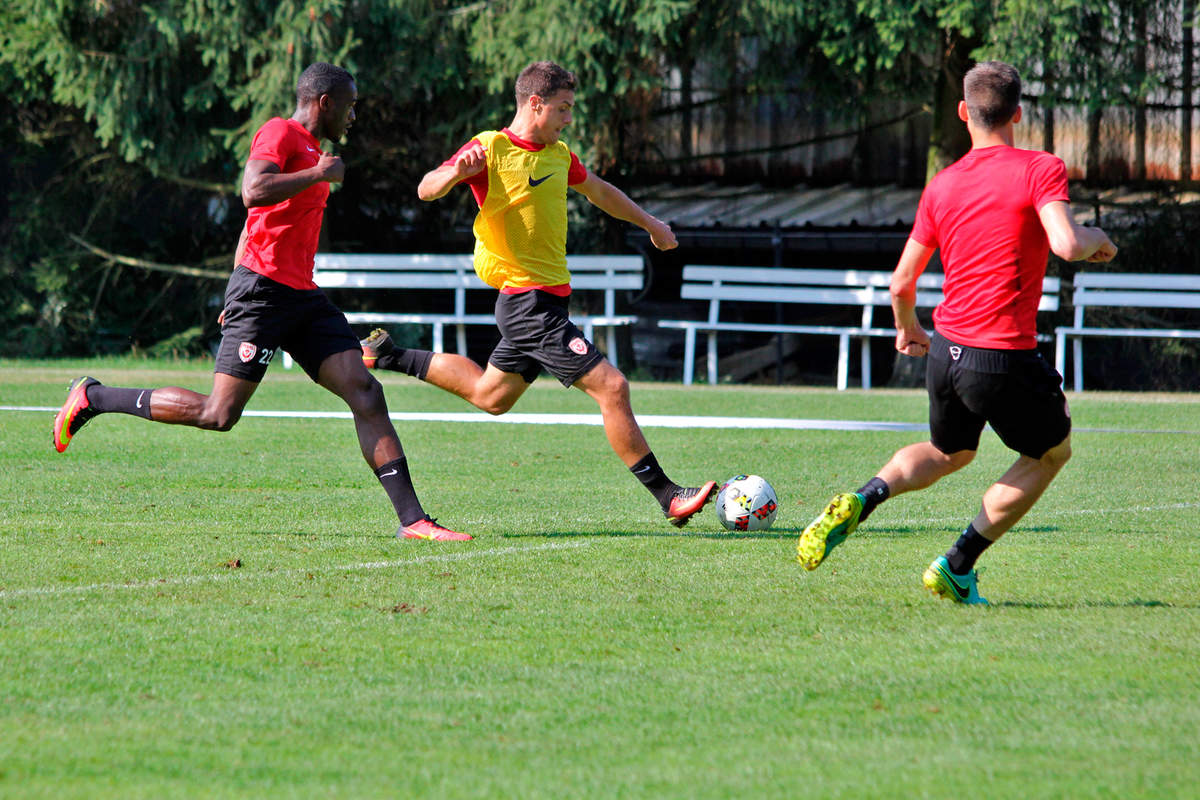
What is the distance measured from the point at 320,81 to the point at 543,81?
1064mm

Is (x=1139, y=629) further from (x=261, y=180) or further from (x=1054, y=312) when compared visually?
(x=1054, y=312)

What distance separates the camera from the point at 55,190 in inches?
810

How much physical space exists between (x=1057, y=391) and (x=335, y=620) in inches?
106

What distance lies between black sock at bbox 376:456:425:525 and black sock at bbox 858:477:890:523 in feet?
7.31

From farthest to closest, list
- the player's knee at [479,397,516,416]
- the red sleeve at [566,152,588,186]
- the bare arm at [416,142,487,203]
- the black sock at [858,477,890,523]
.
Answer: the player's knee at [479,397,516,416] < the red sleeve at [566,152,588,186] < the bare arm at [416,142,487,203] < the black sock at [858,477,890,523]

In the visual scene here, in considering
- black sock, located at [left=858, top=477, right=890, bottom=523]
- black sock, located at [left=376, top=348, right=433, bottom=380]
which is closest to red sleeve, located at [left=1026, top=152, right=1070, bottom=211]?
black sock, located at [left=858, top=477, right=890, bottom=523]

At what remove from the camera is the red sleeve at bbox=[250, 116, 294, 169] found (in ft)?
22.3

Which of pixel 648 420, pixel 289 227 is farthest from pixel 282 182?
pixel 648 420

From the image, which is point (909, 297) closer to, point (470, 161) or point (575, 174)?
point (470, 161)

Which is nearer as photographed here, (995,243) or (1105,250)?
(1105,250)

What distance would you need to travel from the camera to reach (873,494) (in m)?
5.68

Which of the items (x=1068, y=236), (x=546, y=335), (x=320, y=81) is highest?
(x=320, y=81)

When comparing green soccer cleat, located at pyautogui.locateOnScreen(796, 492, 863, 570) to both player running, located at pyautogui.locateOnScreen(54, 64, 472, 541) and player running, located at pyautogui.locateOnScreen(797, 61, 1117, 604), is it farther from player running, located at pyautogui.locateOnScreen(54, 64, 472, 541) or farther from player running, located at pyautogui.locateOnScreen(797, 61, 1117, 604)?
player running, located at pyautogui.locateOnScreen(54, 64, 472, 541)

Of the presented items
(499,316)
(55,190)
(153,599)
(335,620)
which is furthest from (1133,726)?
(55,190)
